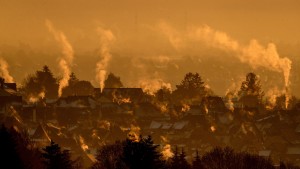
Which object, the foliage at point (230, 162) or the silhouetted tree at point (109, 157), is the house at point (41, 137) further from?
the foliage at point (230, 162)

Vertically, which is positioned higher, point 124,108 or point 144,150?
point 124,108

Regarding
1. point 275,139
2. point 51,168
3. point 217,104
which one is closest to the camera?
point 51,168

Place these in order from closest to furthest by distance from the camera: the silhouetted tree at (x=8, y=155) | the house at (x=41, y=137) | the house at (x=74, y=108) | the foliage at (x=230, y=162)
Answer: the silhouetted tree at (x=8, y=155) < the foliage at (x=230, y=162) < the house at (x=41, y=137) < the house at (x=74, y=108)

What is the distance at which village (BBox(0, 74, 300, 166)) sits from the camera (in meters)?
146

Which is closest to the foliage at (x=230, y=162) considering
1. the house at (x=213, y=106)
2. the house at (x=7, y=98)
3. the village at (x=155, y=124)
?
the village at (x=155, y=124)

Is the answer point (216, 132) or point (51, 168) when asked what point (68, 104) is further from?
point (51, 168)

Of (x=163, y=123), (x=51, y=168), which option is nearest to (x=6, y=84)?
(x=163, y=123)

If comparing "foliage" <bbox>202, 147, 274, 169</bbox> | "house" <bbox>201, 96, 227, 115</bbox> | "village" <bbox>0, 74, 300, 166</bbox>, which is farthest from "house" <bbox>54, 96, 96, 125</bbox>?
"foliage" <bbox>202, 147, 274, 169</bbox>

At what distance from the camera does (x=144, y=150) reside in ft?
205

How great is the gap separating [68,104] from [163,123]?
24.1 m

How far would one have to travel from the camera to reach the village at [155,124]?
146 meters

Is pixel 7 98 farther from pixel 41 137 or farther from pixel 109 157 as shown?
pixel 109 157

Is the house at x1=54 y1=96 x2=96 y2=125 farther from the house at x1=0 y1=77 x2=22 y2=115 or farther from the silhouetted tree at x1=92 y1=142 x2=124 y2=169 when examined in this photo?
the silhouetted tree at x1=92 y1=142 x2=124 y2=169

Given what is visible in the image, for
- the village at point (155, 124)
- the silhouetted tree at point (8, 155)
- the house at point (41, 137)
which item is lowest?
the silhouetted tree at point (8, 155)
